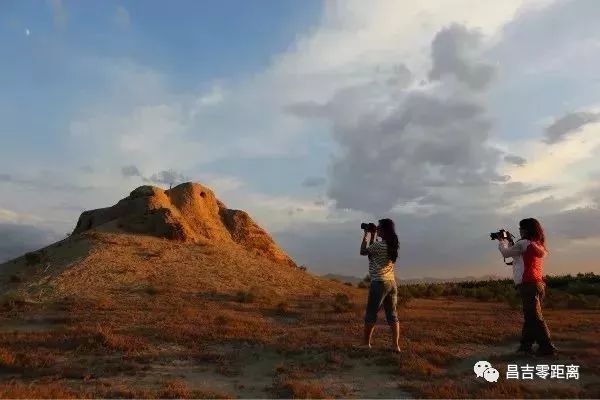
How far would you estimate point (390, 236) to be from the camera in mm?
10117

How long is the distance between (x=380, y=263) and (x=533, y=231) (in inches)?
110

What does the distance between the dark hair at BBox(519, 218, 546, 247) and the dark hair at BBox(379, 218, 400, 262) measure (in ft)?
7.55

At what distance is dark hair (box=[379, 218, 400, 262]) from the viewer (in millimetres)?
10070

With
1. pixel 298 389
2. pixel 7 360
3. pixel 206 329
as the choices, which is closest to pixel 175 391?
pixel 298 389

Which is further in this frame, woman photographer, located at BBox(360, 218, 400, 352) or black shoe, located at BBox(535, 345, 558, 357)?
woman photographer, located at BBox(360, 218, 400, 352)

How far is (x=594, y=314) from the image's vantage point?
19.2m

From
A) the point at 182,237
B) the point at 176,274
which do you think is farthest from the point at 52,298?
the point at 182,237

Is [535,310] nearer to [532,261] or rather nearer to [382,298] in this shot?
[532,261]

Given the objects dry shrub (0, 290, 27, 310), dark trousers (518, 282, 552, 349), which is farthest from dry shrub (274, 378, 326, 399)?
dry shrub (0, 290, 27, 310)

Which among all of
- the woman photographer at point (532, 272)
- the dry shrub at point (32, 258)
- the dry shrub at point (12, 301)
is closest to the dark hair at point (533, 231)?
the woman photographer at point (532, 272)

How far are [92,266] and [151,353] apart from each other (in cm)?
1228

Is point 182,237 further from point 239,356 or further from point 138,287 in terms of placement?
point 239,356

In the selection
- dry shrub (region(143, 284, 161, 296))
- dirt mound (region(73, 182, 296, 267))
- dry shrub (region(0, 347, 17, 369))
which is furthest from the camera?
dirt mound (region(73, 182, 296, 267))
